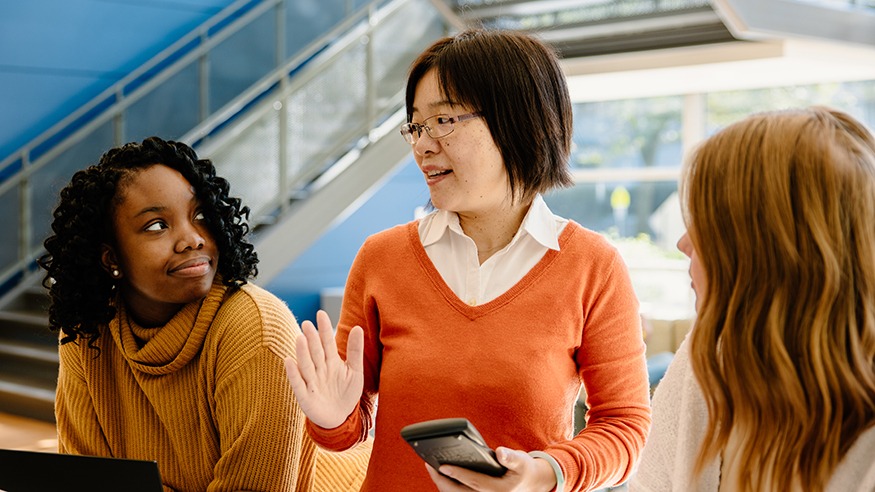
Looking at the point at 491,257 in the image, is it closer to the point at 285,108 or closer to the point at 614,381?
the point at 614,381

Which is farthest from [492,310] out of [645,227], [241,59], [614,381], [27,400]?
[645,227]

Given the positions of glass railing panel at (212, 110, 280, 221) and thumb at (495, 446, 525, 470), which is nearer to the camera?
thumb at (495, 446, 525, 470)

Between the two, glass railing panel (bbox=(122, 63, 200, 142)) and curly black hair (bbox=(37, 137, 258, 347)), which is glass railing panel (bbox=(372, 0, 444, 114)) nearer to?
glass railing panel (bbox=(122, 63, 200, 142))

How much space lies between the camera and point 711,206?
0.88m

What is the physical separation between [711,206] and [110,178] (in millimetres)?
1201

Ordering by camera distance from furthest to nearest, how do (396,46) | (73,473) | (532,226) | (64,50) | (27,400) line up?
1. (64,50)
2. (396,46)
3. (27,400)
4. (532,226)
5. (73,473)

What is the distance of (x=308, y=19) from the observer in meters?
6.39

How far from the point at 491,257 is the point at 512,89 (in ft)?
1.07

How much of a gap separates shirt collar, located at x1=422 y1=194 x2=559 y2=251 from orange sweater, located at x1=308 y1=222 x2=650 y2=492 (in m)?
0.03

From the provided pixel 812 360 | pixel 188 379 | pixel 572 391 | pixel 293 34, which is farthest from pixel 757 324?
pixel 293 34

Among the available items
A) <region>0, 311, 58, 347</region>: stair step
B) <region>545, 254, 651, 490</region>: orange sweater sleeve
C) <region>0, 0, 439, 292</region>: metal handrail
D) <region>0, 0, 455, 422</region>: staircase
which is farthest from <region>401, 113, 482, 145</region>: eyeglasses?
<region>0, 311, 58, 347</region>: stair step

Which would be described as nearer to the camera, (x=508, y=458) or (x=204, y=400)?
(x=508, y=458)

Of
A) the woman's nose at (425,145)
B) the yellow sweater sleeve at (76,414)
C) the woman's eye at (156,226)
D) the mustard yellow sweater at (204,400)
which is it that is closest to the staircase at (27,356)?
the yellow sweater sleeve at (76,414)

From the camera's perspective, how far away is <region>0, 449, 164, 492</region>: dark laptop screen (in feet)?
3.50
